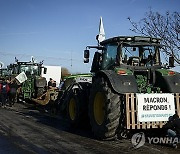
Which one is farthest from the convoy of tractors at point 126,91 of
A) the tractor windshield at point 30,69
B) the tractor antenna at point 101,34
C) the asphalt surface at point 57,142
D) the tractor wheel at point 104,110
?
the tractor windshield at point 30,69

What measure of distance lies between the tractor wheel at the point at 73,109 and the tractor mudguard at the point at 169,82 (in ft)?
7.85

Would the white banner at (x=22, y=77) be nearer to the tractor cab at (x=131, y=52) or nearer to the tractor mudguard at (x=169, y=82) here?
the tractor cab at (x=131, y=52)

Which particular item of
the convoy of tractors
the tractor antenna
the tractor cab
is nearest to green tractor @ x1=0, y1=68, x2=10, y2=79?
the tractor antenna

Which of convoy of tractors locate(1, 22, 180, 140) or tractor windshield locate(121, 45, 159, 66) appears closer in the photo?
convoy of tractors locate(1, 22, 180, 140)

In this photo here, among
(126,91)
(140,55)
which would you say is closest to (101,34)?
(140,55)

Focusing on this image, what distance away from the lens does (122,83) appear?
21.2ft

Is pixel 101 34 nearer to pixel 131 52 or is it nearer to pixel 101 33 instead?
pixel 101 33

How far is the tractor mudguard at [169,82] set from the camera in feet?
22.4

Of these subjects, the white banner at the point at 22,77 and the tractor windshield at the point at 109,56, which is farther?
the white banner at the point at 22,77

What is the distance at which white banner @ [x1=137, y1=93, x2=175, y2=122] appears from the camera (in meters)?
6.31

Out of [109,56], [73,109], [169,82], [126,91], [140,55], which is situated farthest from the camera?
[73,109]

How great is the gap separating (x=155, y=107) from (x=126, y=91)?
2.39 ft

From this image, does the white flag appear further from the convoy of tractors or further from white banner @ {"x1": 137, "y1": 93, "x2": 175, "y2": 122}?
white banner @ {"x1": 137, "y1": 93, "x2": 175, "y2": 122}

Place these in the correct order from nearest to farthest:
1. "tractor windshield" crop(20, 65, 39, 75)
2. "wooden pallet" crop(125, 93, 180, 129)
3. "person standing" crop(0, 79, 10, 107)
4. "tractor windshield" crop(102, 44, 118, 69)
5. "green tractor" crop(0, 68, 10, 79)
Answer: "wooden pallet" crop(125, 93, 180, 129) → "tractor windshield" crop(102, 44, 118, 69) → "person standing" crop(0, 79, 10, 107) → "tractor windshield" crop(20, 65, 39, 75) → "green tractor" crop(0, 68, 10, 79)
